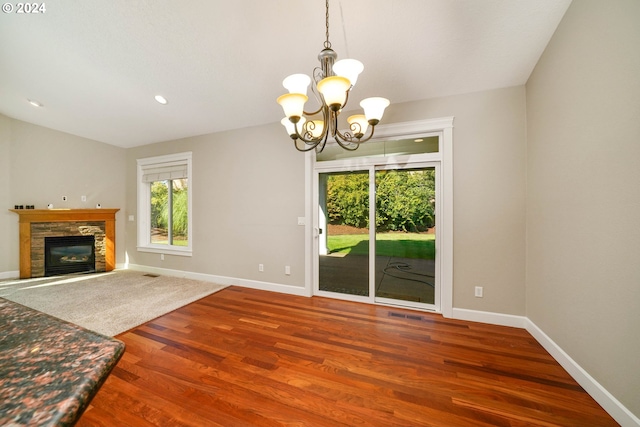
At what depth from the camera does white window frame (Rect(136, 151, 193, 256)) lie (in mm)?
4293

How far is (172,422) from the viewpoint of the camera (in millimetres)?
1403

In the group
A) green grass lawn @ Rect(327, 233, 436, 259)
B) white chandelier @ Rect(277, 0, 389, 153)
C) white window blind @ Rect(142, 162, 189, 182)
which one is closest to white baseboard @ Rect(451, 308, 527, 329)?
green grass lawn @ Rect(327, 233, 436, 259)

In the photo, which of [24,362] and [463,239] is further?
[463,239]

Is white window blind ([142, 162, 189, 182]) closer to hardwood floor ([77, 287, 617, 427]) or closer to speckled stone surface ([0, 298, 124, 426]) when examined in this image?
hardwood floor ([77, 287, 617, 427])

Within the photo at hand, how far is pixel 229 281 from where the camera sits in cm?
396

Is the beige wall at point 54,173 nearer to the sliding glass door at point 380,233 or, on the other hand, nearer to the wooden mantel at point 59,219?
the wooden mantel at point 59,219

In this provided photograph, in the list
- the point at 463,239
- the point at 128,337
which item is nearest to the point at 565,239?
the point at 463,239

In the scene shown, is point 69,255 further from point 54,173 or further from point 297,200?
point 297,200

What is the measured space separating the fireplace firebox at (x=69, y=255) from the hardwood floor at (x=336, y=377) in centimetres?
351

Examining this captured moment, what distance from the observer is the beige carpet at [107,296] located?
8.81 ft

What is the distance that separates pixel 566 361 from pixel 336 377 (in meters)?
1.82

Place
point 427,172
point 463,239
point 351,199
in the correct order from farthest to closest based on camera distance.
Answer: point 351,199 → point 427,172 → point 463,239

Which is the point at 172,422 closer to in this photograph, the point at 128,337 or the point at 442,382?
the point at 128,337

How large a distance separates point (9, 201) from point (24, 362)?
6.04 meters
